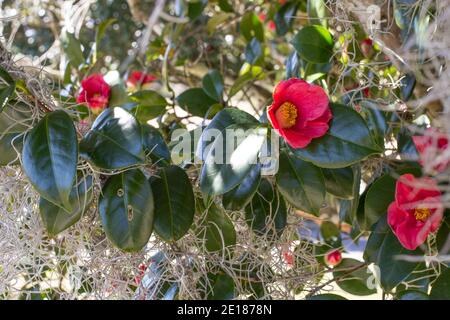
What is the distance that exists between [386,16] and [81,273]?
629 millimetres

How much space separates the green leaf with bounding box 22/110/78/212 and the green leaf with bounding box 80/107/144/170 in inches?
1.6

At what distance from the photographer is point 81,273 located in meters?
0.90

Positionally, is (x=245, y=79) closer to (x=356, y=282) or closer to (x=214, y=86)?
(x=214, y=86)

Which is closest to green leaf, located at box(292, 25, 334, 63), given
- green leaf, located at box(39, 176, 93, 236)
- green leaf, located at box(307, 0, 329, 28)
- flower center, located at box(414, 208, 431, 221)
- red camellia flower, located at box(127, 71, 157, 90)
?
green leaf, located at box(307, 0, 329, 28)

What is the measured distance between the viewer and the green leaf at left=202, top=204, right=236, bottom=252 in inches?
33.7

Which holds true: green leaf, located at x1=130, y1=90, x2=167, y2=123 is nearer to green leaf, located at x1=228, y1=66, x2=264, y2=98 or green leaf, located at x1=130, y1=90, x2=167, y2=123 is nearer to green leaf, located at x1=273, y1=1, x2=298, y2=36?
green leaf, located at x1=228, y1=66, x2=264, y2=98

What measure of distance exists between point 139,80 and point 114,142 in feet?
2.53

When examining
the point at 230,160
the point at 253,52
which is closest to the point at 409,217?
the point at 230,160

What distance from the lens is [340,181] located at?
861 mm

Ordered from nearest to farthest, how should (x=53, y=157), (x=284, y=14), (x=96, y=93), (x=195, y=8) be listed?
(x=53, y=157), (x=96, y=93), (x=195, y=8), (x=284, y=14)

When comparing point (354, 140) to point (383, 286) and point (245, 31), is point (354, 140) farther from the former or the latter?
point (245, 31)

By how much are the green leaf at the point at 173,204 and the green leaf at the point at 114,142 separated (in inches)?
3.8

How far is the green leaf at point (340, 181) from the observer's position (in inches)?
33.7

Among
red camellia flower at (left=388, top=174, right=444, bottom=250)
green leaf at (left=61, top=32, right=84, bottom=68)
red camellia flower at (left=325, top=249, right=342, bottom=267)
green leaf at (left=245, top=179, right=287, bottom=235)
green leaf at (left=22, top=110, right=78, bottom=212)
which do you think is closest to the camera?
green leaf at (left=22, top=110, right=78, bottom=212)
